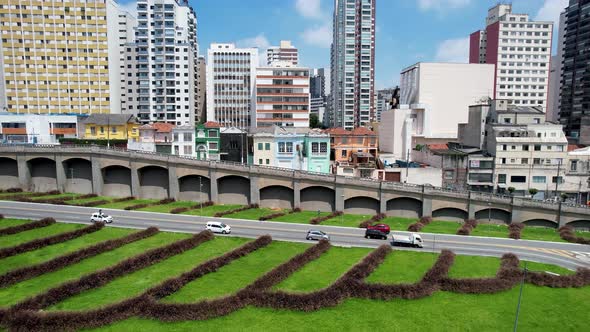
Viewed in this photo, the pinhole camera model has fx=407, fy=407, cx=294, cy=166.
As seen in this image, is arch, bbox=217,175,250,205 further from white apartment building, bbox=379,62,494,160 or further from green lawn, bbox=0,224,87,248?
white apartment building, bbox=379,62,494,160

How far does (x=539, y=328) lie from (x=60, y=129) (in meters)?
94.9

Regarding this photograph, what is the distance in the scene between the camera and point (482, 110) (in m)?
80.6

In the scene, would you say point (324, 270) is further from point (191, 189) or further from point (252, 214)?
point (191, 189)

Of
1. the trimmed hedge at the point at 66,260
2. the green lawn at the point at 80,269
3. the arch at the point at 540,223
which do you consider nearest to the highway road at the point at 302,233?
the trimmed hedge at the point at 66,260

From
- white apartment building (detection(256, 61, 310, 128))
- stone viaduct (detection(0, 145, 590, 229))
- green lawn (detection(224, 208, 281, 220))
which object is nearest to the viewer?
green lawn (detection(224, 208, 281, 220))

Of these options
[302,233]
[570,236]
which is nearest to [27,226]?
[302,233]

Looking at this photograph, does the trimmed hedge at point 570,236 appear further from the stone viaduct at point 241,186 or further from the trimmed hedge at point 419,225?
the trimmed hedge at point 419,225

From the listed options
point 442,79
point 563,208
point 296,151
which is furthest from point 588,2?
point 296,151

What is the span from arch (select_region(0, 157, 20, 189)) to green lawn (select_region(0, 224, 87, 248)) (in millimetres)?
31883

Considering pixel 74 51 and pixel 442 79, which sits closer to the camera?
pixel 442 79

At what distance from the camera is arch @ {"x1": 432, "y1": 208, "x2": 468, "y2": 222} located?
65062 mm

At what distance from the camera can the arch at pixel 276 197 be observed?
2704 inches

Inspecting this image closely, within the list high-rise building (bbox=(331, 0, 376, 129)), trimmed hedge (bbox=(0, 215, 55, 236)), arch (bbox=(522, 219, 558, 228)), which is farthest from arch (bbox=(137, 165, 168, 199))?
high-rise building (bbox=(331, 0, 376, 129))

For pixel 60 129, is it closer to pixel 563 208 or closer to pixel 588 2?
pixel 563 208
